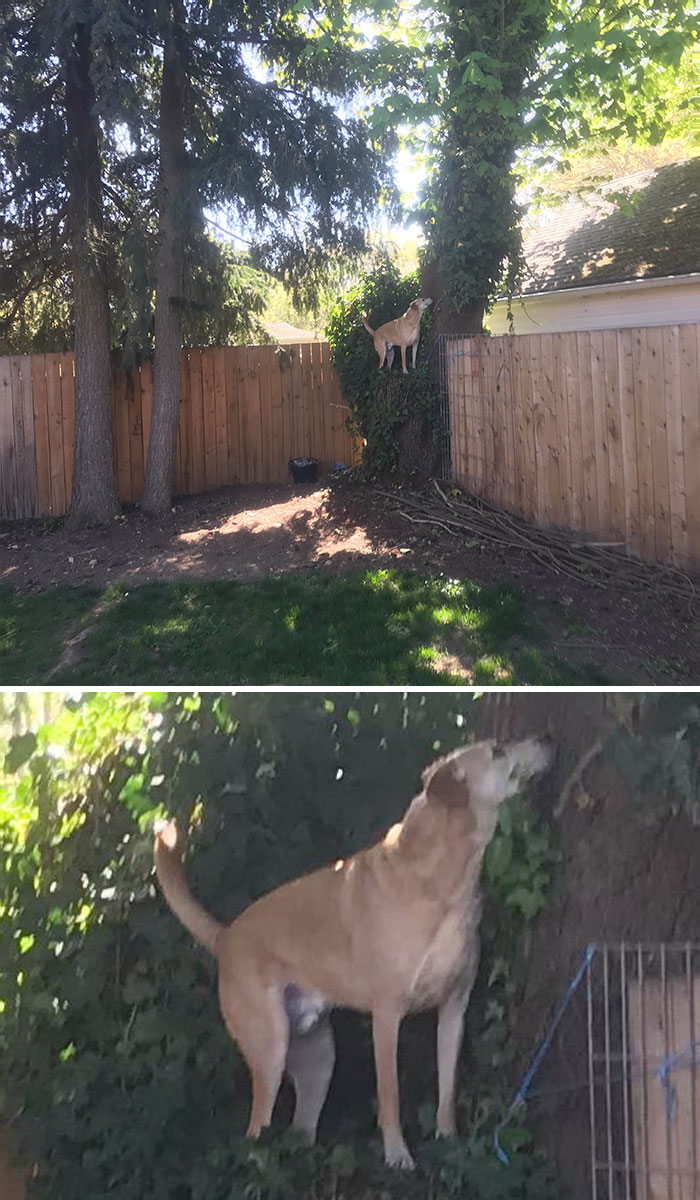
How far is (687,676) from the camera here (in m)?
6.69

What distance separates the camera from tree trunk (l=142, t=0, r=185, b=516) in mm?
11383

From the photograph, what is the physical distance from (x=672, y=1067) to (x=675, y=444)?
5507 mm

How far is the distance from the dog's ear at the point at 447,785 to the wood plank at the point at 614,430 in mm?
5435

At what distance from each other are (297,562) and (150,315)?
4.62m

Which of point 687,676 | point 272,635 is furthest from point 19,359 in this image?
point 687,676

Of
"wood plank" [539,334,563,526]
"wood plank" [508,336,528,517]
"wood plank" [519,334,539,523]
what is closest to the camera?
"wood plank" [539,334,563,526]

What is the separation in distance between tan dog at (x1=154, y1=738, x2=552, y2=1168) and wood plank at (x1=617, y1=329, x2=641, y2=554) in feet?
17.2

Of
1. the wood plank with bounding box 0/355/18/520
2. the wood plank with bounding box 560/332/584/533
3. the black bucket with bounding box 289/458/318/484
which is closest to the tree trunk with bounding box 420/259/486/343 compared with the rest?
the wood plank with bounding box 560/332/584/533

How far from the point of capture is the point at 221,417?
13688 mm

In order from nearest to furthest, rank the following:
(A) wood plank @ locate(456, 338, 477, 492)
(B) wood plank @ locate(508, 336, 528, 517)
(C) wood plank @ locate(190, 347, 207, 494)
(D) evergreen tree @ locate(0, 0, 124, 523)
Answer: (B) wood plank @ locate(508, 336, 528, 517) → (A) wood plank @ locate(456, 338, 477, 492) → (D) evergreen tree @ locate(0, 0, 124, 523) → (C) wood plank @ locate(190, 347, 207, 494)

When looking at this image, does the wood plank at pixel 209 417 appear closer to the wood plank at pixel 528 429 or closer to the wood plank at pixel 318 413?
the wood plank at pixel 318 413

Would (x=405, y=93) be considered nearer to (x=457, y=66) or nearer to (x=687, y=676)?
(x=457, y=66)

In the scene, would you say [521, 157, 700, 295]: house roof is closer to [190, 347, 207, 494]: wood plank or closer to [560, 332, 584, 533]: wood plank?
[190, 347, 207, 494]: wood plank

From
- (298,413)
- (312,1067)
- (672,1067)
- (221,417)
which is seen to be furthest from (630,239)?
(312,1067)
